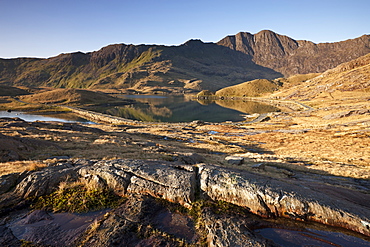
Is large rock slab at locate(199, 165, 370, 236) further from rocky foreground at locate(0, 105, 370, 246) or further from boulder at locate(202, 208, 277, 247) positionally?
boulder at locate(202, 208, 277, 247)

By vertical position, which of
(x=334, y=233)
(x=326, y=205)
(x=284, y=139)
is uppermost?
(x=326, y=205)

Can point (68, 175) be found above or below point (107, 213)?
above

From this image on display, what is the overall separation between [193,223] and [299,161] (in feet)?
93.1

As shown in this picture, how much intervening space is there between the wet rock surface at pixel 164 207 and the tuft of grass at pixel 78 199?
0.48 m

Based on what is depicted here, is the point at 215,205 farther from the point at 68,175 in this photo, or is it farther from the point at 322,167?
the point at 322,167

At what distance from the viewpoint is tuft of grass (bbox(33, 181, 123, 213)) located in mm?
11891

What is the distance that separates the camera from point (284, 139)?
193ft

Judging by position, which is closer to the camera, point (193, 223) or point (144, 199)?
point (193, 223)

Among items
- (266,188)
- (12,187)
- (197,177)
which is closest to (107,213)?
(197,177)

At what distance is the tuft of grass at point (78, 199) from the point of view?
11891 mm

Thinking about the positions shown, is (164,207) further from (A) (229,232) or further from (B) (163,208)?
(A) (229,232)

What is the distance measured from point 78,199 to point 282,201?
13.0m

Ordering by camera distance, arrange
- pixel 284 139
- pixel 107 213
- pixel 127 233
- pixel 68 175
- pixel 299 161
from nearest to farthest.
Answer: pixel 127 233 → pixel 107 213 → pixel 68 175 → pixel 299 161 → pixel 284 139

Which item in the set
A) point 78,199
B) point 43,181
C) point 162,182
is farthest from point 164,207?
point 43,181
